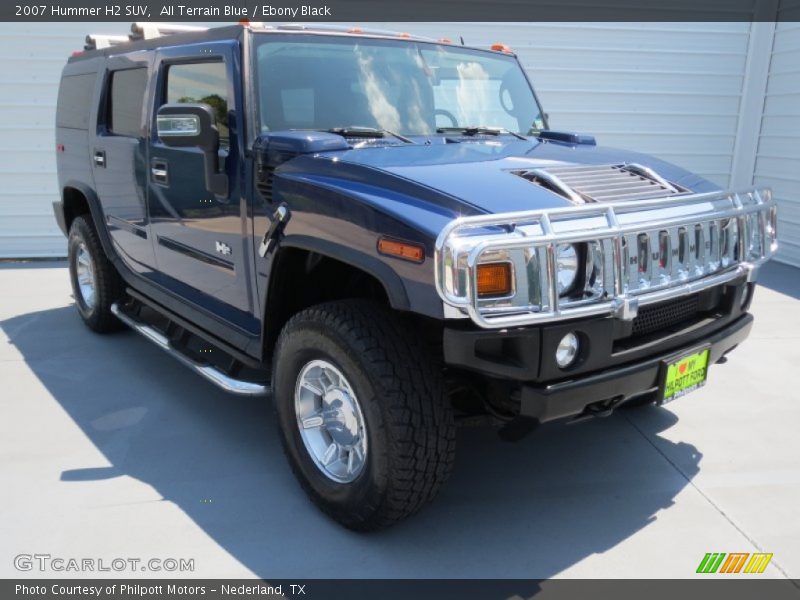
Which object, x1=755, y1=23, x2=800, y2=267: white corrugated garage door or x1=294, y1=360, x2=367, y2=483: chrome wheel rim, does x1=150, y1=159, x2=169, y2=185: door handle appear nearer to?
x1=294, y1=360, x2=367, y2=483: chrome wheel rim

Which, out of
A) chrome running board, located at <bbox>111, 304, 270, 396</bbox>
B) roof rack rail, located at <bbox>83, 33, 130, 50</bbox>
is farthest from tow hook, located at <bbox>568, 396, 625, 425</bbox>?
roof rack rail, located at <bbox>83, 33, 130, 50</bbox>

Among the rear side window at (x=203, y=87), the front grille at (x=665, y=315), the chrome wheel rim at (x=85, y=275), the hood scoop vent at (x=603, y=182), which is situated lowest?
the chrome wheel rim at (x=85, y=275)

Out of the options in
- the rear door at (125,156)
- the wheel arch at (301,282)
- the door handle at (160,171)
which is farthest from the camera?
the rear door at (125,156)

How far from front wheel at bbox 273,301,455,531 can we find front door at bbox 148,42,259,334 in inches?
22.7

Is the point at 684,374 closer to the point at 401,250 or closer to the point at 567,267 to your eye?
the point at 567,267

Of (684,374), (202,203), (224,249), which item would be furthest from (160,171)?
(684,374)

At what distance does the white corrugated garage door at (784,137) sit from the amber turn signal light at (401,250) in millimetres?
7437

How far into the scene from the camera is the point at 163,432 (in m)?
3.64

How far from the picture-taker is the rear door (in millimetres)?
4059

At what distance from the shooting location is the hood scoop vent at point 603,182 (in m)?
2.59

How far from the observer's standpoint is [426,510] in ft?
9.59

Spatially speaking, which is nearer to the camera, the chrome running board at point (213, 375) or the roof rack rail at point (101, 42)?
the chrome running board at point (213, 375)
